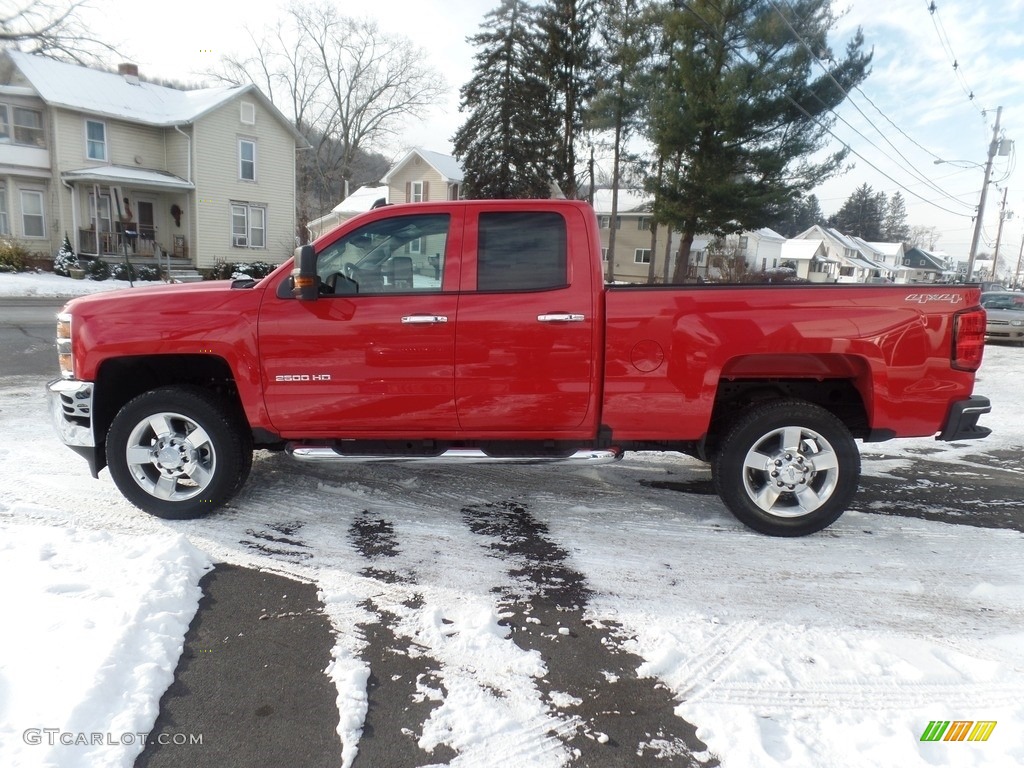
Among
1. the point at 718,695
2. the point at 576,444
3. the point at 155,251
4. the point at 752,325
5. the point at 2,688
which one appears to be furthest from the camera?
the point at 155,251

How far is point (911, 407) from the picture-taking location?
4.12 m

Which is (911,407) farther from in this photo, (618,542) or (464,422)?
(464,422)

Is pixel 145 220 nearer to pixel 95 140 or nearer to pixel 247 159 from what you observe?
pixel 95 140


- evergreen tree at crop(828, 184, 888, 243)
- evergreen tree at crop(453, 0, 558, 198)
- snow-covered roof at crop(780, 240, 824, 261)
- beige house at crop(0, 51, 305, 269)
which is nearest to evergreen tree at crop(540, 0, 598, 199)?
evergreen tree at crop(453, 0, 558, 198)

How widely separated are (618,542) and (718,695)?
1.49 meters

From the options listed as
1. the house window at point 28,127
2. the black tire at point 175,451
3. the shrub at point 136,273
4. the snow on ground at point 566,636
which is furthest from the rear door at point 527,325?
the house window at point 28,127

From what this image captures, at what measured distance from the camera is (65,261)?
24.6 m

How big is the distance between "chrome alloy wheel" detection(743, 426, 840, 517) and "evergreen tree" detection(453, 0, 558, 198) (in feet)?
103

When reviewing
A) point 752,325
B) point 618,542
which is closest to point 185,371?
point 618,542

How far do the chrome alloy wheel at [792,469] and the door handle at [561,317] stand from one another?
4.52 ft

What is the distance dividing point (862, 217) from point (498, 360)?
11960 centimetres

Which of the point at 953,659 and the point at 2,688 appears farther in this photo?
the point at 953,659

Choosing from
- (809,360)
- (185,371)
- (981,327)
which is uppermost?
(981,327)

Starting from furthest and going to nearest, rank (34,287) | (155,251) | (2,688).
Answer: (155,251)
(34,287)
(2,688)
